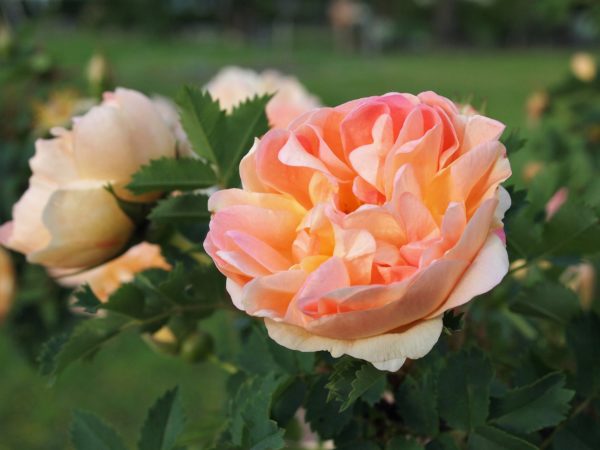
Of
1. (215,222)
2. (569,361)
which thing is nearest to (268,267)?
(215,222)

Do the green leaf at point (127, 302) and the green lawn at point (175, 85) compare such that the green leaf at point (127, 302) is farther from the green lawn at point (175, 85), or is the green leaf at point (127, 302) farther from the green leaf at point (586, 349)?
the green leaf at point (586, 349)

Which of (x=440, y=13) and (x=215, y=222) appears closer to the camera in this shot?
(x=215, y=222)

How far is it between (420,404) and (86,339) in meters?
0.17

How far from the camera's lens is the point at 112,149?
40 centimetres

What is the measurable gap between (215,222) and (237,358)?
0.47ft

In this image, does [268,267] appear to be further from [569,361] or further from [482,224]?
[569,361]

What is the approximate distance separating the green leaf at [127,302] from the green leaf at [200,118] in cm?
8

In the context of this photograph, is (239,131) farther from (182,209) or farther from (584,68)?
(584,68)

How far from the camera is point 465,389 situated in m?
0.35

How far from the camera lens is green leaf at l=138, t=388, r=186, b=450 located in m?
0.36

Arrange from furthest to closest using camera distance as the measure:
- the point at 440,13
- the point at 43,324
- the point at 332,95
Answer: the point at 440,13
the point at 332,95
the point at 43,324

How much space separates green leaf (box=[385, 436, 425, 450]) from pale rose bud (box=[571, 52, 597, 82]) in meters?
1.00

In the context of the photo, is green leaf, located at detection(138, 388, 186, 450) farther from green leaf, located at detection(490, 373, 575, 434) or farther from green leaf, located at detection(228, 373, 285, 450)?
green leaf, located at detection(490, 373, 575, 434)

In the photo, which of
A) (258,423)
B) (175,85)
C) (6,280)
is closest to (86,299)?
(258,423)
